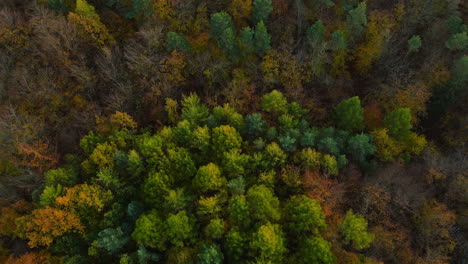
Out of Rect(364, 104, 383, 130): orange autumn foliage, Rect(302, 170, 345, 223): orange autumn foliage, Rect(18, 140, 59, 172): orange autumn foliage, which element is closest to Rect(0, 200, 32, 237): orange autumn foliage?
Rect(18, 140, 59, 172): orange autumn foliage

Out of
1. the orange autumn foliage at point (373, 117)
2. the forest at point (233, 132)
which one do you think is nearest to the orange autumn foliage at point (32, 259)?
the forest at point (233, 132)

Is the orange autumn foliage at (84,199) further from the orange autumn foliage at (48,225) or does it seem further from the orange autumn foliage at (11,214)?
the orange autumn foliage at (11,214)

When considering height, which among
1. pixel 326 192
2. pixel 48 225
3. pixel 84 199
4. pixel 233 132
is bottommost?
pixel 48 225

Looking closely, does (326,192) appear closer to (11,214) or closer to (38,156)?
(38,156)

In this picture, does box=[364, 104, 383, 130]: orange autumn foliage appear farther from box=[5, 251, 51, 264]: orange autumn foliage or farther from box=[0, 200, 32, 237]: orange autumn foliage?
box=[0, 200, 32, 237]: orange autumn foliage

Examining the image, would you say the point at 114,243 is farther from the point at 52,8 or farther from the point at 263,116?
the point at 52,8

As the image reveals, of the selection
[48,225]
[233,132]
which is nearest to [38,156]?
[48,225]
